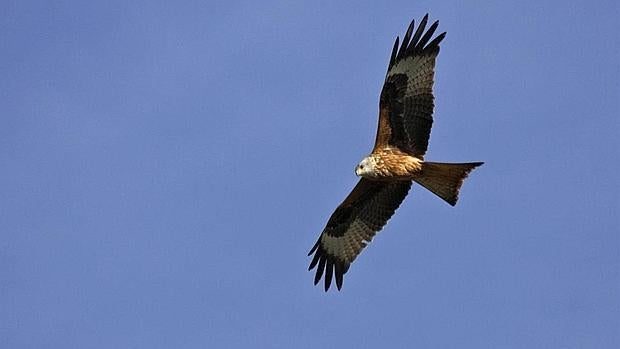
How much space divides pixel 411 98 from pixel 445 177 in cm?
108

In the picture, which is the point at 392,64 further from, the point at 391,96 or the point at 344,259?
the point at 344,259

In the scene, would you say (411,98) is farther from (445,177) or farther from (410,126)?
(445,177)

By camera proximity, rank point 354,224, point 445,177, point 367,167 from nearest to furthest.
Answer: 1. point 445,177
2. point 367,167
3. point 354,224

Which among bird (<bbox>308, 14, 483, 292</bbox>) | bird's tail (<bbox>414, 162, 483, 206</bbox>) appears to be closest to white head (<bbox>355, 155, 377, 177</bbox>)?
bird (<bbox>308, 14, 483, 292</bbox>)

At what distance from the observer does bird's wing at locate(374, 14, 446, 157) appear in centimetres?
1328

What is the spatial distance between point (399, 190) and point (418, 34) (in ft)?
6.79

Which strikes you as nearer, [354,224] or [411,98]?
[411,98]

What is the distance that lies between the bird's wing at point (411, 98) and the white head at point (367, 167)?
0.17 meters

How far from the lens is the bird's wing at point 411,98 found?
13281 mm

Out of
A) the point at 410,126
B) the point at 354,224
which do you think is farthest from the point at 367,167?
the point at 354,224

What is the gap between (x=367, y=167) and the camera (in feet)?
44.3

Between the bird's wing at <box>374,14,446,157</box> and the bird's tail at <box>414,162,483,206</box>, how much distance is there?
14.4 inches

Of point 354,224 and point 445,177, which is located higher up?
point 354,224

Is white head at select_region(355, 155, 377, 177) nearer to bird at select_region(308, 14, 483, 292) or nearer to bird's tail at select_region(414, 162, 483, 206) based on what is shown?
bird at select_region(308, 14, 483, 292)
